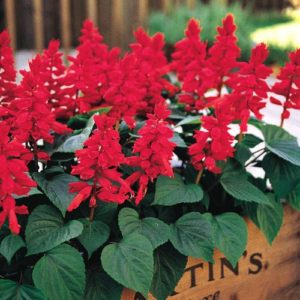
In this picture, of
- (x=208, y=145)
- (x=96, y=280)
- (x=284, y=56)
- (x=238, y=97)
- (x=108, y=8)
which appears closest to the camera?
(x=96, y=280)

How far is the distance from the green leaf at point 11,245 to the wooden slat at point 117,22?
16.7 ft

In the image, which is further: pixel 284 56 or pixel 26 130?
pixel 284 56

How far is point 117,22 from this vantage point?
6410 millimetres

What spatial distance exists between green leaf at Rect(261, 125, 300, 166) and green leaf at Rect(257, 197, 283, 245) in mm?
135

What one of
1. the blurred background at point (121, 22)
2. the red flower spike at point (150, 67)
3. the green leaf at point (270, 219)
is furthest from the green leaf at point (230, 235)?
the blurred background at point (121, 22)

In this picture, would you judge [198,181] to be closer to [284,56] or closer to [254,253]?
[254,253]

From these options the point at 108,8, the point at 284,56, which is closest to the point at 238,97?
the point at 284,56

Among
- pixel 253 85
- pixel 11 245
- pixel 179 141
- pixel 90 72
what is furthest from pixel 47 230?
pixel 253 85

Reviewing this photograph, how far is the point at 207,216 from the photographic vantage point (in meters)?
1.69

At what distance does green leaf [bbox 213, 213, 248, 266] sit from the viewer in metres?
1.62

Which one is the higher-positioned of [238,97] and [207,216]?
[238,97]

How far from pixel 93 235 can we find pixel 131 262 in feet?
0.40

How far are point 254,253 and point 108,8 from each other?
16.2ft

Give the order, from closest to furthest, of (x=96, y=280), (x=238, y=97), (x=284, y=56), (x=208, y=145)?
(x=96, y=280), (x=208, y=145), (x=238, y=97), (x=284, y=56)
